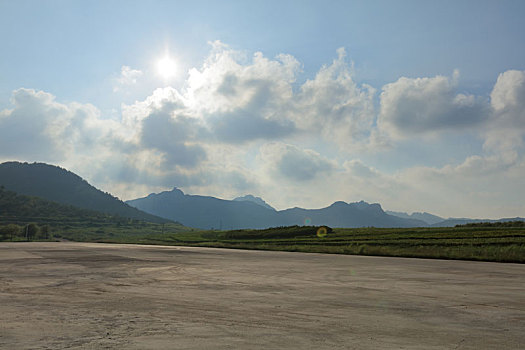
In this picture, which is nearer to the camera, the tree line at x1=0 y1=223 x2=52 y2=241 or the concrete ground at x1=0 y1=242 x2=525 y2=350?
the concrete ground at x1=0 y1=242 x2=525 y2=350

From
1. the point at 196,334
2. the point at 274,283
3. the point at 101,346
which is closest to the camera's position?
the point at 101,346

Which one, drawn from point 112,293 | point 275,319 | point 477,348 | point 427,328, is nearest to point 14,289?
point 112,293

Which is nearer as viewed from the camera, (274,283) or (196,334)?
(196,334)

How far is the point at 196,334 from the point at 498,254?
3713cm

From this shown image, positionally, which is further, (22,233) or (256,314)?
(22,233)

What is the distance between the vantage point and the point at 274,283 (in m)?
15.1

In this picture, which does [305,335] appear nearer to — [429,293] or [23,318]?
[23,318]

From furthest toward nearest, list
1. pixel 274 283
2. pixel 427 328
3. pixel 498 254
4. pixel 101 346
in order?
pixel 498 254 → pixel 274 283 → pixel 427 328 → pixel 101 346

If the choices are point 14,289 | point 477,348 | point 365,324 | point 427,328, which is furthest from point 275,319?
point 14,289

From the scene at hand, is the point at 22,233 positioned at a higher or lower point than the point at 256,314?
lower

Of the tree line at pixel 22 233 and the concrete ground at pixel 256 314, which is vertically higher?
the concrete ground at pixel 256 314

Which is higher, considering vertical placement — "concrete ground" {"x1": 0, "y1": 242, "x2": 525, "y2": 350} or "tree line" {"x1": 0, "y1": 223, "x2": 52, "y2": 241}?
"concrete ground" {"x1": 0, "y1": 242, "x2": 525, "y2": 350}

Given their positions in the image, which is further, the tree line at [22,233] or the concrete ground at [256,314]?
the tree line at [22,233]

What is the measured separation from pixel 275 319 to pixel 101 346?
12.9 feet
